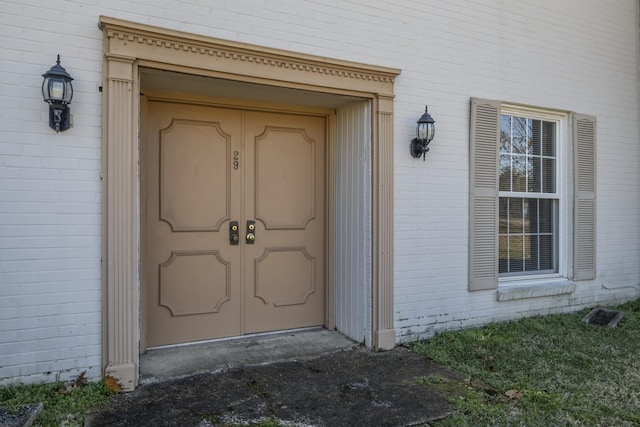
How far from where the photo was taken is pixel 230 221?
422cm

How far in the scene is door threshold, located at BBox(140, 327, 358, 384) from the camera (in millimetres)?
3551

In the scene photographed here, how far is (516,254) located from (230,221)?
323cm

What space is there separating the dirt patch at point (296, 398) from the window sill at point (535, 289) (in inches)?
63.8

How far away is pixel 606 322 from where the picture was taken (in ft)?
16.6

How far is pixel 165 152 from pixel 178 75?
0.79 m

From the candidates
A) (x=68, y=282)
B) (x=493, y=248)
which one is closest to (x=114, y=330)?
(x=68, y=282)

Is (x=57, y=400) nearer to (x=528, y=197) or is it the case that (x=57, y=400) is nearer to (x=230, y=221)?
(x=230, y=221)

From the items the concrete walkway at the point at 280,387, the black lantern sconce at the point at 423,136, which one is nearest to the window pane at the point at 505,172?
the black lantern sconce at the point at 423,136

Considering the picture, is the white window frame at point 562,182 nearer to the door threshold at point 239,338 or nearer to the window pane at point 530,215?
the window pane at point 530,215

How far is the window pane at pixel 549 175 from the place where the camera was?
212 inches

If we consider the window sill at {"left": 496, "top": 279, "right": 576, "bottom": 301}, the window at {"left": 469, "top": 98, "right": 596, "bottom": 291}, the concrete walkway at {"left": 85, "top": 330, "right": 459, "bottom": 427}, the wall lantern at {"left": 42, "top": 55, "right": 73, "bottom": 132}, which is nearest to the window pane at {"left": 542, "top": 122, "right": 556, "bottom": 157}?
the window at {"left": 469, "top": 98, "right": 596, "bottom": 291}

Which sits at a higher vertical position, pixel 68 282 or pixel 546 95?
pixel 546 95

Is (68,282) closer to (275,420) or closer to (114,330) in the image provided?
(114,330)

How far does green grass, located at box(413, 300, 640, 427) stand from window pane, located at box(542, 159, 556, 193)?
4.86 feet
